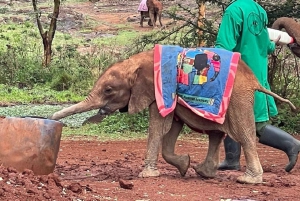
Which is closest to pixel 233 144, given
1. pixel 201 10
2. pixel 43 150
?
pixel 43 150

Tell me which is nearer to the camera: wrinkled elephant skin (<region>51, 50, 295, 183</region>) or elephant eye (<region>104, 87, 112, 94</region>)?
wrinkled elephant skin (<region>51, 50, 295, 183</region>)

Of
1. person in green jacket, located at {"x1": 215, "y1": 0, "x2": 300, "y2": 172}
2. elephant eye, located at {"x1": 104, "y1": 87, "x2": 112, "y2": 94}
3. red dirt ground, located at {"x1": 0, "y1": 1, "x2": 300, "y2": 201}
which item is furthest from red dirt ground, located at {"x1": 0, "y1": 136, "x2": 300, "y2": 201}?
elephant eye, located at {"x1": 104, "y1": 87, "x2": 112, "y2": 94}

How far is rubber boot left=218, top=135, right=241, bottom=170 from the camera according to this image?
8.08 metres

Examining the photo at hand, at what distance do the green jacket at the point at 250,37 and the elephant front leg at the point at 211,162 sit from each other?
17.4 inches

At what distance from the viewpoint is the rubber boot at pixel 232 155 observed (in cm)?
808

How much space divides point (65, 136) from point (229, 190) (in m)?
5.30

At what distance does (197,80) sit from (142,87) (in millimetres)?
590

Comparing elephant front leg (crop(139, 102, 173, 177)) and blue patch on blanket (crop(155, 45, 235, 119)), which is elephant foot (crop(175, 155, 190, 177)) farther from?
blue patch on blanket (crop(155, 45, 235, 119))

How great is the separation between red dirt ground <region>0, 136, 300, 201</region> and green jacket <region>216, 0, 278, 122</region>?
0.82 meters

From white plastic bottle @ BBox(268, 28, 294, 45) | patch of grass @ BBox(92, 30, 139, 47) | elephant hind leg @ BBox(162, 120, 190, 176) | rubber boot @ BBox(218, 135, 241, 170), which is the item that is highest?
white plastic bottle @ BBox(268, 28, 294, 45)

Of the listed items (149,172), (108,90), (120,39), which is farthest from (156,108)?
(120,39)

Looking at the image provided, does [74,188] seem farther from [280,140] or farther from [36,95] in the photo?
[36,95]

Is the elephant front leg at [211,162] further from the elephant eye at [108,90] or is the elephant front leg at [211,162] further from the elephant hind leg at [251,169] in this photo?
the elephant eye at [108,90]

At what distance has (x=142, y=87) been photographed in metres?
7.18
